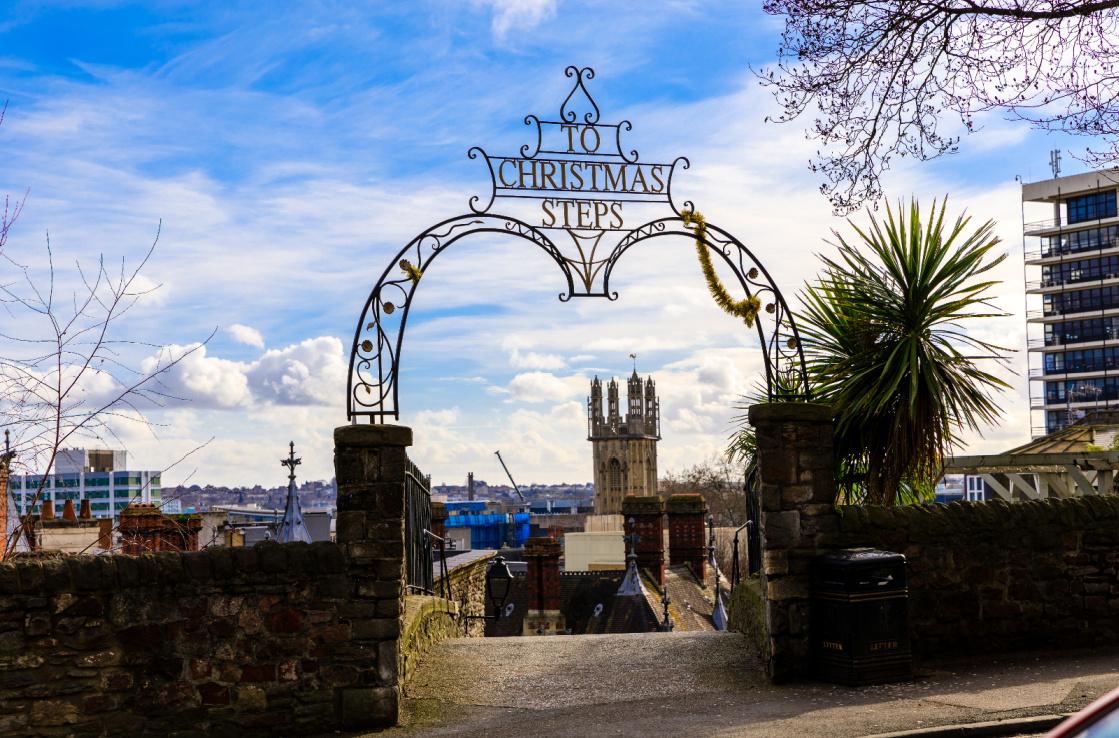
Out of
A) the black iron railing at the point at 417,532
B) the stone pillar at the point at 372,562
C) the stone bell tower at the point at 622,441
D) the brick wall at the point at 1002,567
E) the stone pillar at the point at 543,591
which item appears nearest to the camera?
the stone pillar at the point at 372,562

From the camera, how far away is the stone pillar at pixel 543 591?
21.9 m

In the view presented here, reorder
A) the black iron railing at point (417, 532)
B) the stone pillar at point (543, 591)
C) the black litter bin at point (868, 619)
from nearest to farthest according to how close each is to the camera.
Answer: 1. the black litter bin at point (868, 619)
2. the black iron railing at point (417, 532)
3. the stone pillar at point (543, 591)

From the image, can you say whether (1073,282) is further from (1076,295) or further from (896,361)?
(896,361)

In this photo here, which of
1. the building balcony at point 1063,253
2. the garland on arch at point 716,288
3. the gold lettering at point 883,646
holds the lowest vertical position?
the gold lettering at point 883,646

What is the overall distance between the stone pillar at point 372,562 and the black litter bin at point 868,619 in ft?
11.6

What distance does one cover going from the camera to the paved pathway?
22.0ft

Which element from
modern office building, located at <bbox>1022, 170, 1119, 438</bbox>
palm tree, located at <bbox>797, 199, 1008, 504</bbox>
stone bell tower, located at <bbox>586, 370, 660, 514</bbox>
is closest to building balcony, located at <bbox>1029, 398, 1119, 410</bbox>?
modern office building, located at <bbox>1022, 170, 1119, 438</bbox>

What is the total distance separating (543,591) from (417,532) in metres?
12.9

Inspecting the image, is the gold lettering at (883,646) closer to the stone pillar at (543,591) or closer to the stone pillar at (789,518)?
the stone pillar at (789,518)

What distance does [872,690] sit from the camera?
7598mm

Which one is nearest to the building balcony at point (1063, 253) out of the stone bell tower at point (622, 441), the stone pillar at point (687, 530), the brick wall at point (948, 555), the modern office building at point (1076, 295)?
the modern office building at point (1076, 295)

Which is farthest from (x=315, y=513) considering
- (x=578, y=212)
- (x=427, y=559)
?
(x=578, y=212)

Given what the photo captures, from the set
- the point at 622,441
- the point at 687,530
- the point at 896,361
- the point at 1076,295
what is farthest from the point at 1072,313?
the point at 896,361

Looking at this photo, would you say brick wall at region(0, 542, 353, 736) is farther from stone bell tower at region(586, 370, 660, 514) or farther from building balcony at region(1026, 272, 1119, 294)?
stone bell tower at region(586, 370, 660, 514)
